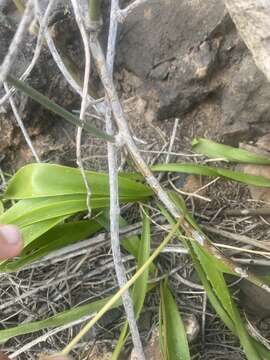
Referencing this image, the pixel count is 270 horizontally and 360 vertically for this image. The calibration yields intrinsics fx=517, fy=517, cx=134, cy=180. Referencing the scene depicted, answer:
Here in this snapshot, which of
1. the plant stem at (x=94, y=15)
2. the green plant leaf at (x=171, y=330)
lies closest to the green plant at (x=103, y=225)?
the green plant leaf at (x=171, y=330)

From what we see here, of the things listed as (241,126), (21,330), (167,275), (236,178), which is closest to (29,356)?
(21,330)

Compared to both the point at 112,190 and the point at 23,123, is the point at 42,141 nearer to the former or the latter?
the point at 23,123

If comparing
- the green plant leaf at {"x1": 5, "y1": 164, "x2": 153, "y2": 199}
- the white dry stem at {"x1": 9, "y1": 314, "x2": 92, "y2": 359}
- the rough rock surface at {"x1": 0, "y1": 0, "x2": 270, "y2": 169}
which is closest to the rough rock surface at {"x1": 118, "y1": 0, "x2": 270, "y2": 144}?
the rough rock surface at {"x1": 0, "y1": 0, "x2": 270, "y2": 169}

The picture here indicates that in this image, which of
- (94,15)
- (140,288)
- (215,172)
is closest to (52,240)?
(140,288)

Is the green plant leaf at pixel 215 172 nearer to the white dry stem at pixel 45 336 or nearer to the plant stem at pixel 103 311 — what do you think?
the plant stem at pixel 103 311

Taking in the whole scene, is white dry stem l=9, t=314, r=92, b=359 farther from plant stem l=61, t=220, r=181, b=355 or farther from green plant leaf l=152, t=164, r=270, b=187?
green plant leaf l=152, t=164, r=270, b=187

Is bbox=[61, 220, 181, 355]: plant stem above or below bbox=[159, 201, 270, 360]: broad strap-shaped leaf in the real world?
above
